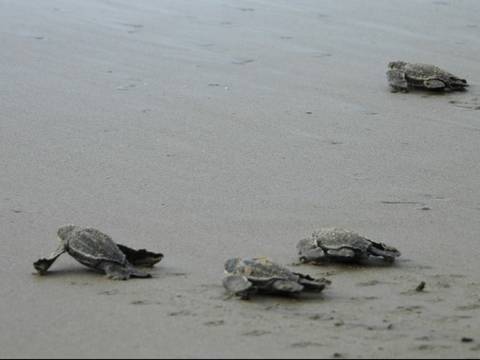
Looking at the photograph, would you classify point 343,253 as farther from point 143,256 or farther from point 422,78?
point 422,78

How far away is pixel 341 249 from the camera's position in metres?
4.25

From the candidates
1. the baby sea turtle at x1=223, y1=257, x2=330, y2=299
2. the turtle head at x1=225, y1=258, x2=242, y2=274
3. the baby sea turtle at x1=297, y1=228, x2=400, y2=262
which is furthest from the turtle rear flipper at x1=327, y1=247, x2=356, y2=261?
the turtle head at x1=225, y1=258, x2=242, y2=274

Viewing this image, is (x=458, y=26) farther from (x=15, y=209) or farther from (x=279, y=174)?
(x=15, y=209)

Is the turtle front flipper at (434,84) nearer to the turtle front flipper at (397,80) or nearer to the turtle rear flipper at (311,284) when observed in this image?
the turtle front flipper at (397,80)

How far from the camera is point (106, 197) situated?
525cm

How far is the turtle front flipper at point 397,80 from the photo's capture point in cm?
744

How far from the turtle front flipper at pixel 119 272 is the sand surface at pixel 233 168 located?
0.05 metres

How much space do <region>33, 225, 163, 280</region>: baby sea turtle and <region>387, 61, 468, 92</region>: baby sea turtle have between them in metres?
3.75

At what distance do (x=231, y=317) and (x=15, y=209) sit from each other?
6.11 feet

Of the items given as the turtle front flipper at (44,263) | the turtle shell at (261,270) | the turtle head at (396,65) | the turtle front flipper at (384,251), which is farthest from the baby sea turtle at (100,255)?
the turtle head at (396,65)

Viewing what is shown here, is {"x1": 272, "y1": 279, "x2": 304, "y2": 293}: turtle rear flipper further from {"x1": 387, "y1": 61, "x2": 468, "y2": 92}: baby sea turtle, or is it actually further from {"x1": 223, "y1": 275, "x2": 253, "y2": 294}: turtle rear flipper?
{"x1": 387, "y1": 61, "x2": 468, "y2": 92}: baby sea turtle

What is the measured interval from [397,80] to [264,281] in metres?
4.04

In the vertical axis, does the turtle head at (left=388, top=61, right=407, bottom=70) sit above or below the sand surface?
above

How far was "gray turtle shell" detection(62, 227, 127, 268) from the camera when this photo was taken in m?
4.12
